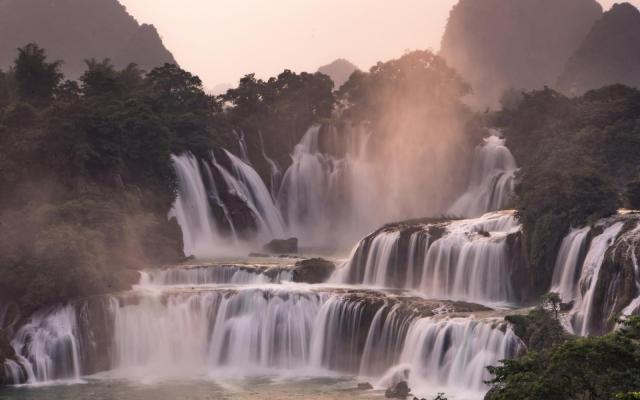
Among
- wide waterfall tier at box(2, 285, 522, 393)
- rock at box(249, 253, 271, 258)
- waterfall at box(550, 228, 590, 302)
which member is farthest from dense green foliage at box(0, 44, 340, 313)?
waterfall at box(550, 228, 590, 302)

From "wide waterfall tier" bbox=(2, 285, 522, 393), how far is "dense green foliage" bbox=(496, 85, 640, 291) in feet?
14.1

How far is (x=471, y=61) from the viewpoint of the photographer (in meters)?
189

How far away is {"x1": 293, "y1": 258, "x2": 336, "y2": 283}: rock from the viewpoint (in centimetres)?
4100

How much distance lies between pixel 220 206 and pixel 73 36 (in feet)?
387

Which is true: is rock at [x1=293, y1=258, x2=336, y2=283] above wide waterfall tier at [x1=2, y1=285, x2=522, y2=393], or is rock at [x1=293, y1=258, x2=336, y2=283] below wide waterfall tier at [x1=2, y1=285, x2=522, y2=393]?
above

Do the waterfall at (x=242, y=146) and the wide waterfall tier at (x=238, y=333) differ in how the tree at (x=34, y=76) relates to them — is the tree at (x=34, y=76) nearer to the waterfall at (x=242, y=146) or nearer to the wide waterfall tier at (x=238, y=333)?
the waterfall at (x=242, y=146)

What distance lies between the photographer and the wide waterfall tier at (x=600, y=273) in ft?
91.5

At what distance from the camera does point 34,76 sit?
55.4 m

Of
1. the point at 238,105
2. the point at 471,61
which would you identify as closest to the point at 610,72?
the point at 471,61

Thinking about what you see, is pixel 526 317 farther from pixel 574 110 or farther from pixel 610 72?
pixel 610 72

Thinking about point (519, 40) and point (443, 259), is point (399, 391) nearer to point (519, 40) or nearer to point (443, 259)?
point (443, 259)

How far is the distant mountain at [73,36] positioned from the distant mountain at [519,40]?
2465 inches

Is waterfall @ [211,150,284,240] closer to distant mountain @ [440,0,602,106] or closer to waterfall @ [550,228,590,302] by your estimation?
waterfall @ [550,228,590,302]

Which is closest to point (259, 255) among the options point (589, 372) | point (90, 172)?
point (90, 172)
